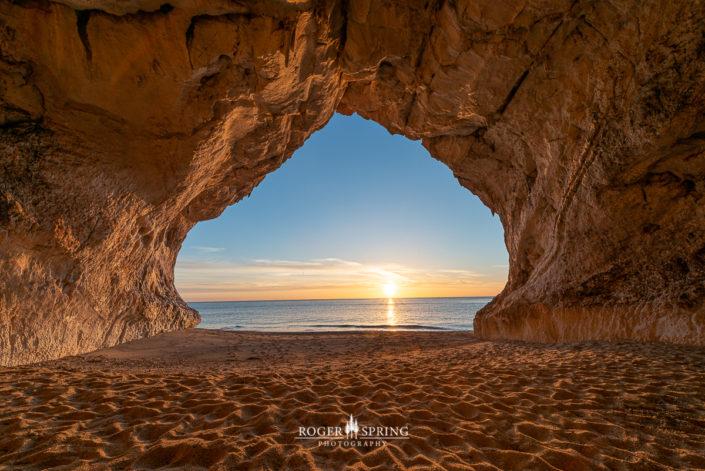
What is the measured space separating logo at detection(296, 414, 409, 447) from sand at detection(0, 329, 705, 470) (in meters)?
0.08

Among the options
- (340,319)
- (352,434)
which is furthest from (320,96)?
(340,319)

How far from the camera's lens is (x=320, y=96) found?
33.6 ft

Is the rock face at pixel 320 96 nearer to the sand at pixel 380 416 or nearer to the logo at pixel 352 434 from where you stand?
the sand at pixel 380 416

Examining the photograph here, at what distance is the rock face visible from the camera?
5871mm

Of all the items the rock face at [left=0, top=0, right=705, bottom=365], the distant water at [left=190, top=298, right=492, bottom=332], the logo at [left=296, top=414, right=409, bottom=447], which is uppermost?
the rock face at [left=0, top=0, right=705, bottom=365]

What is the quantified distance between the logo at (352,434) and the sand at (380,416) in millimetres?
76

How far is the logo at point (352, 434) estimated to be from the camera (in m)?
2.75

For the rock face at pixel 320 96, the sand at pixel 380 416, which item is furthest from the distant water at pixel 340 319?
the sand at pixel 380 416

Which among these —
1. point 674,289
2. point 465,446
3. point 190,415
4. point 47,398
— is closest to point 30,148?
point 47,398

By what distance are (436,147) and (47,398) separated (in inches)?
522

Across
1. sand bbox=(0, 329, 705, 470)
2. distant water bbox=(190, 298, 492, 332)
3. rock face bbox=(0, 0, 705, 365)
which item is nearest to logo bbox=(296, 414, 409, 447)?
sand bbox=(0, 329, 705, 470)

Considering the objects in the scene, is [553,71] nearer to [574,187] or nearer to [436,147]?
[574,187]

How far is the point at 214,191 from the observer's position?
13.5m

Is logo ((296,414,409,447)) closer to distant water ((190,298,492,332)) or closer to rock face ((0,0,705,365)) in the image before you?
rock face ((0,0,705,365))
